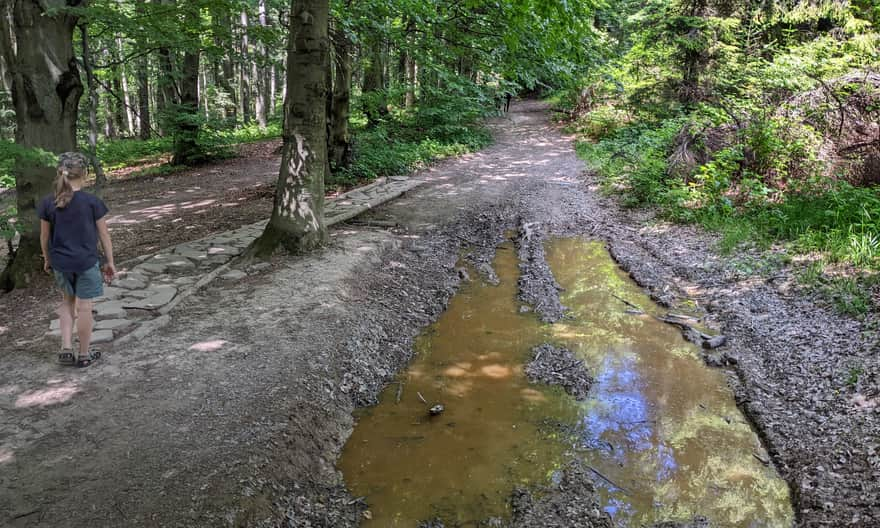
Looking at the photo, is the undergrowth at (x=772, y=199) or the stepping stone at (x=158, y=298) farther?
the undergrowth at (x=772, y=199)

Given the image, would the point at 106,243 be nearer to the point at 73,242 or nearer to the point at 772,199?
the point at 73,242

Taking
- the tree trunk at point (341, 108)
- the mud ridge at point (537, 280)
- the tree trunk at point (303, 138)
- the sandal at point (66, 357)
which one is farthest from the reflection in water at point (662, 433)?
the tree trunk at point (341, 108)

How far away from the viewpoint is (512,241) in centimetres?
928

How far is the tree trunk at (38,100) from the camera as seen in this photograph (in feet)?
18.4

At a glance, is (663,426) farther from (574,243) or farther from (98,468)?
(574,243)

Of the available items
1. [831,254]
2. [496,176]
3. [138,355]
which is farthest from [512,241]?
[138,355]

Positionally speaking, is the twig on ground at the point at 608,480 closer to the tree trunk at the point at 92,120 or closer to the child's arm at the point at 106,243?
the child's arm at the point at 106,243

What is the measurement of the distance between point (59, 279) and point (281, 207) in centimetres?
298

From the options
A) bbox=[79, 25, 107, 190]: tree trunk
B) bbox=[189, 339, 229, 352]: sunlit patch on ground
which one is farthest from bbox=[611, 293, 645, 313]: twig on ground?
bbox=[79, 25, 107, 190]: tree trunk

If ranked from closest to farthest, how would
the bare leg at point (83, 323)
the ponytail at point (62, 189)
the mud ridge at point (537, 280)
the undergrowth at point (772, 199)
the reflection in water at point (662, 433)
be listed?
the reflection in water at point (662, 433) → the ponytail at point (62, 189) → the bare leg at point (83, 323) → the undergrowth at point (772, 199) → the mud ridge at point (537, 280)

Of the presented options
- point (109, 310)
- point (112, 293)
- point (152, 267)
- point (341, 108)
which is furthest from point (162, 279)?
point (341, 108)

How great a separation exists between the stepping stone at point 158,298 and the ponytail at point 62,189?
1.61 metres

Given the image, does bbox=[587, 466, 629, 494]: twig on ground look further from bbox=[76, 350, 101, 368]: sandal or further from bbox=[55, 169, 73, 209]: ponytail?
bbox=[55, 169, 73, 209]: ponytail

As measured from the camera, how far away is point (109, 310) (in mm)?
5230
